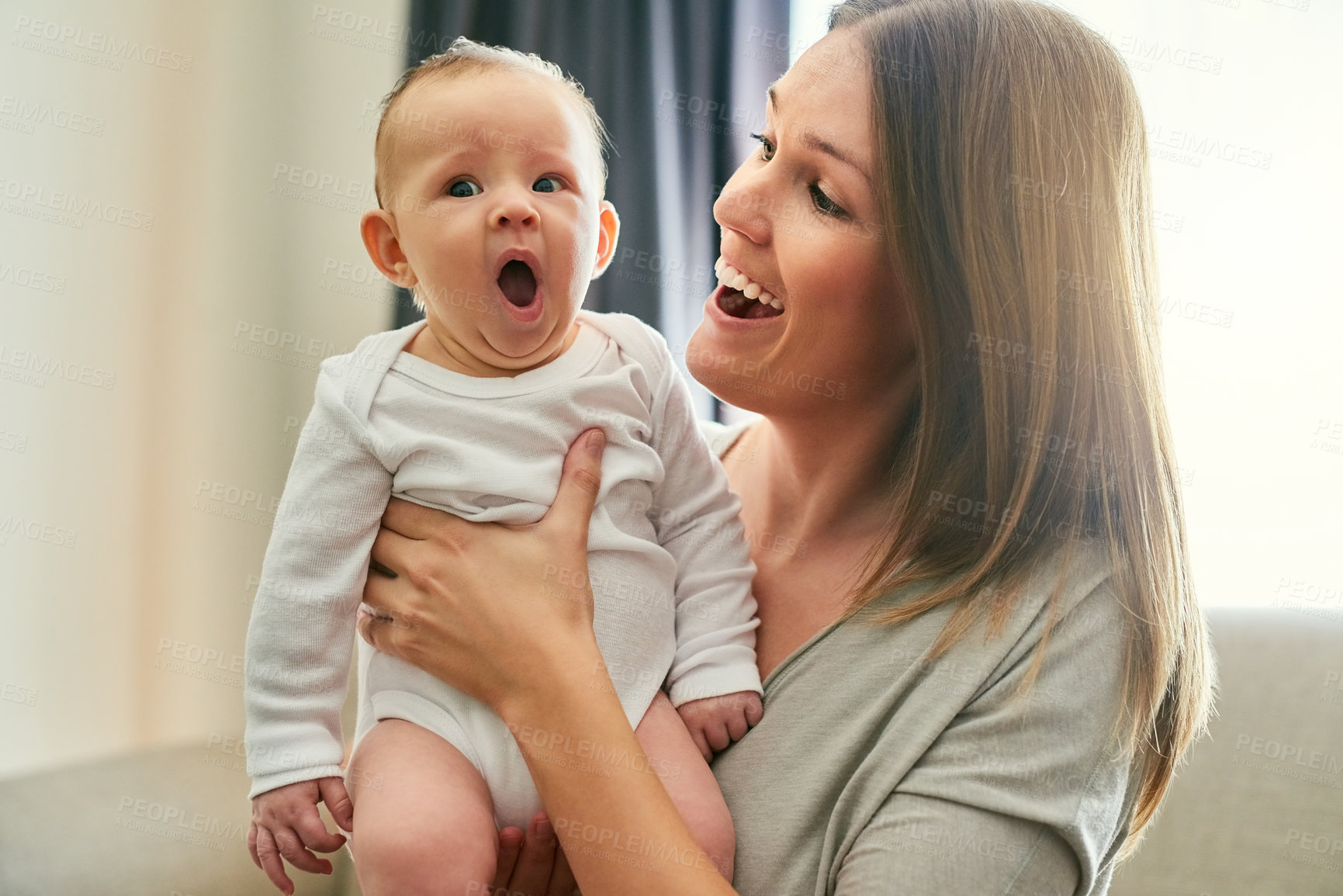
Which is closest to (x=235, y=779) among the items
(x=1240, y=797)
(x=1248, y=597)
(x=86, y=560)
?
(x=86, y=560)

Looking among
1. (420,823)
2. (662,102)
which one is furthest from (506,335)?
(662,102)

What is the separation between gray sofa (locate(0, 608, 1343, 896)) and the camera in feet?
5.98

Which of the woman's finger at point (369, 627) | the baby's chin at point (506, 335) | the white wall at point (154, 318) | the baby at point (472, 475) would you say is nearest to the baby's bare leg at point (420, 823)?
the baby at point (472, 475)

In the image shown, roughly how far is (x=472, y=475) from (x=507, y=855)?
16.6 inches

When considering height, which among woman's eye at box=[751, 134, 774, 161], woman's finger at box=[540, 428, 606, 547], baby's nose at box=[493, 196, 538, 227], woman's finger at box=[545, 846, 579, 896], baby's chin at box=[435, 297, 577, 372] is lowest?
woman's finger at box=[545, 846, 579, 896]

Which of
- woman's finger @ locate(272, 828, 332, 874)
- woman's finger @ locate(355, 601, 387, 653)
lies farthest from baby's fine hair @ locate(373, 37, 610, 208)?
woman's finger @ locate(272, 828, 332, 874)

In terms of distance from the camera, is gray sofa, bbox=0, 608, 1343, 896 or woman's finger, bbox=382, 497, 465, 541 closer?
woman's finger, bbox=382, 497, 465, 541

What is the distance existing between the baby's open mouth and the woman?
0.63ft

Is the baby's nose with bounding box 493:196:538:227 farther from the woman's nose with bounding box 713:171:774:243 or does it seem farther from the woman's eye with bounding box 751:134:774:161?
the woman's eye with bounding box 751:134:774:161

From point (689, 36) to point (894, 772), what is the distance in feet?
7.75

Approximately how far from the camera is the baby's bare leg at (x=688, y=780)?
1.06m

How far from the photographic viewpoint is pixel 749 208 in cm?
123

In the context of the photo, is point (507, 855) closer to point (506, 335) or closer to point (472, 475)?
point (472, 475)

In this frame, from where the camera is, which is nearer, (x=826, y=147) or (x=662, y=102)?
(x=826, y=147)
